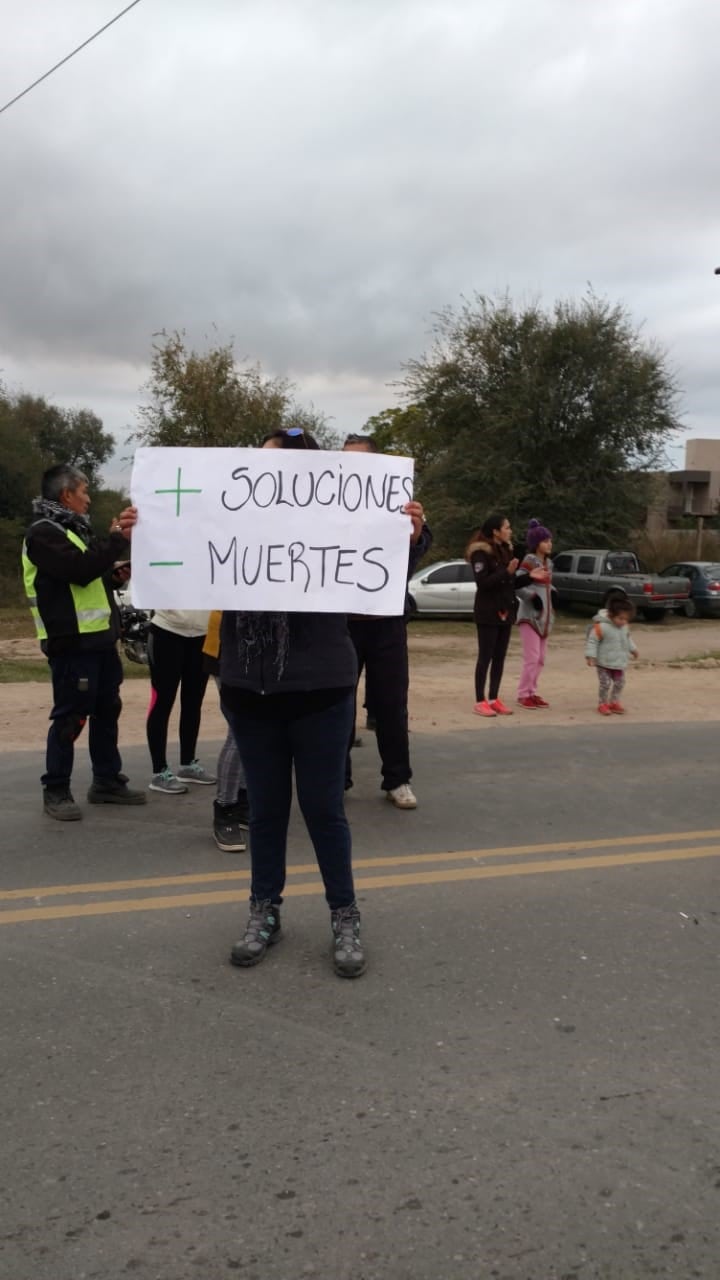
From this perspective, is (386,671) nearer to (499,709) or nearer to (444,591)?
(499,709)

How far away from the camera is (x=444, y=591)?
23.9m

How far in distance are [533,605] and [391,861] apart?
5079mm

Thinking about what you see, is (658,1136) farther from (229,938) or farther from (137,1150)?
(229,938)

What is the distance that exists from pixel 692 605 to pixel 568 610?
11.3 ft

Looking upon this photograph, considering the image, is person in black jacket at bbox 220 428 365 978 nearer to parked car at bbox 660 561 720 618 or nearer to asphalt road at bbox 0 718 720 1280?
asphalt road at bbox 0 718 720 1280

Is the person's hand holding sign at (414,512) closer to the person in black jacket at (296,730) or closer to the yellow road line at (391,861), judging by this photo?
the person in black jacket at (296,730)

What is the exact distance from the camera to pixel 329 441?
39.9 metres

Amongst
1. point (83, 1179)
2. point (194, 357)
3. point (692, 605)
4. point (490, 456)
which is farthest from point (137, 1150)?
point (194, 357)

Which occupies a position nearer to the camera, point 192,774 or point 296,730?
point 296,730

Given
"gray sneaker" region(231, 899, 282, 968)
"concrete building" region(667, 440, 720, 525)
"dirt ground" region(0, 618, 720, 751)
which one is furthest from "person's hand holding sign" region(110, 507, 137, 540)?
"concrete building" region(667, 440, 720, 525)

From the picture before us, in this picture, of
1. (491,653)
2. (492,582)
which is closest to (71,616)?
(492,582)

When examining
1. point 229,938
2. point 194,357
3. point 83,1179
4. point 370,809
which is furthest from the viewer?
point 194,357

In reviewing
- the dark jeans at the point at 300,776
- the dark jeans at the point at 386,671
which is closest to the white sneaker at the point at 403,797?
the dark jeans at the point at 386,671

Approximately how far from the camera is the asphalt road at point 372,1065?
7.64 feet
